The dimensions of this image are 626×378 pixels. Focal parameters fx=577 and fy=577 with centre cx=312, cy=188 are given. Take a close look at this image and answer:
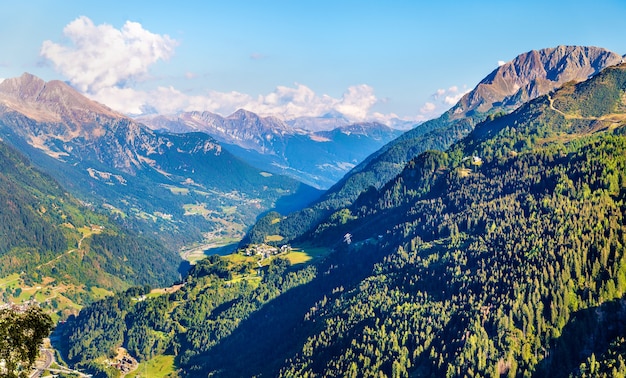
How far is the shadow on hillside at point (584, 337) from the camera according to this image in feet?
542

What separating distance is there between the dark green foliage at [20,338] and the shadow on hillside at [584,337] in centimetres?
13611

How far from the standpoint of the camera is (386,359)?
186625 mm

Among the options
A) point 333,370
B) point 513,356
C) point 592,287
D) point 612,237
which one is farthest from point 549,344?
point 333,370

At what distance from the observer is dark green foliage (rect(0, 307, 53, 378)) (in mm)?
79938

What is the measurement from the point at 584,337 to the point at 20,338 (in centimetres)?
15263

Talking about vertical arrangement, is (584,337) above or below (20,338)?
above

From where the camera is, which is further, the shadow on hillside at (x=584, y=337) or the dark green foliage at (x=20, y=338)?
the shadow on hillside at (x=584, y=337)

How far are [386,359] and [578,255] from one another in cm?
7290

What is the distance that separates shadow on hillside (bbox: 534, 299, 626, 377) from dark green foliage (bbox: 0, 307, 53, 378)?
5359 inches

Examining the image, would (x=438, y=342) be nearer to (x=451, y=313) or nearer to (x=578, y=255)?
(x=451, y=313)

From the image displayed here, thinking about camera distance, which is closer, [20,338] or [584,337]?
[20,338]

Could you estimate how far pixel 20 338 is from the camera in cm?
8144

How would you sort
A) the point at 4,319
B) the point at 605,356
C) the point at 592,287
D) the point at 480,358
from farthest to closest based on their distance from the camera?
1. the point at 592,287
2. the point at 480,358
3. the point at 605,356
4. the point at 4,319

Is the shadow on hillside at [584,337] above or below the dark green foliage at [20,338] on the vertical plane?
above
